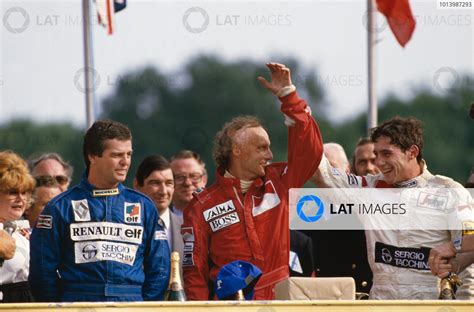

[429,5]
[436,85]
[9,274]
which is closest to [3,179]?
[9,274]

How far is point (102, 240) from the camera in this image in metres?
6.68

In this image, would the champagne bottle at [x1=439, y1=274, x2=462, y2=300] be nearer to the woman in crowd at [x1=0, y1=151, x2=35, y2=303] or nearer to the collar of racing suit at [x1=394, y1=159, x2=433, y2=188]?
the collar of racing suit at [x1=394, y1=159, x2=433, y2=188]

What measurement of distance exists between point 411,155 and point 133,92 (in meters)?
35.9

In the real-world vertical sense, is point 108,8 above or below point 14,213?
above

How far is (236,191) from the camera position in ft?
24.0

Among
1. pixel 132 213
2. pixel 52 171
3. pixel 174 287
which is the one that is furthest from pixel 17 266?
pixel 52 171

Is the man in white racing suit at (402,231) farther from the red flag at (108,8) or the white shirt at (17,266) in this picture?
the red flag at (108,8)

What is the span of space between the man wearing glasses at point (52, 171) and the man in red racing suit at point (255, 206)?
1780mm

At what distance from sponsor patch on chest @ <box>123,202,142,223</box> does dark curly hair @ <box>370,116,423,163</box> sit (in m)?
1.55

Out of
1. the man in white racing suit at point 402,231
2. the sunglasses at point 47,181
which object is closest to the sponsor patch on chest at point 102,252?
the man in white racing suit at point 402,231

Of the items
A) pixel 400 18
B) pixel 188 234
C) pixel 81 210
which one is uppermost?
pixel 400 18

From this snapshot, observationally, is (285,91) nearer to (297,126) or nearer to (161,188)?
(297,126)

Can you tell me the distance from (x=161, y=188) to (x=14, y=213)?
148 centimetres

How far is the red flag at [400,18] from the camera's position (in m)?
11.9
